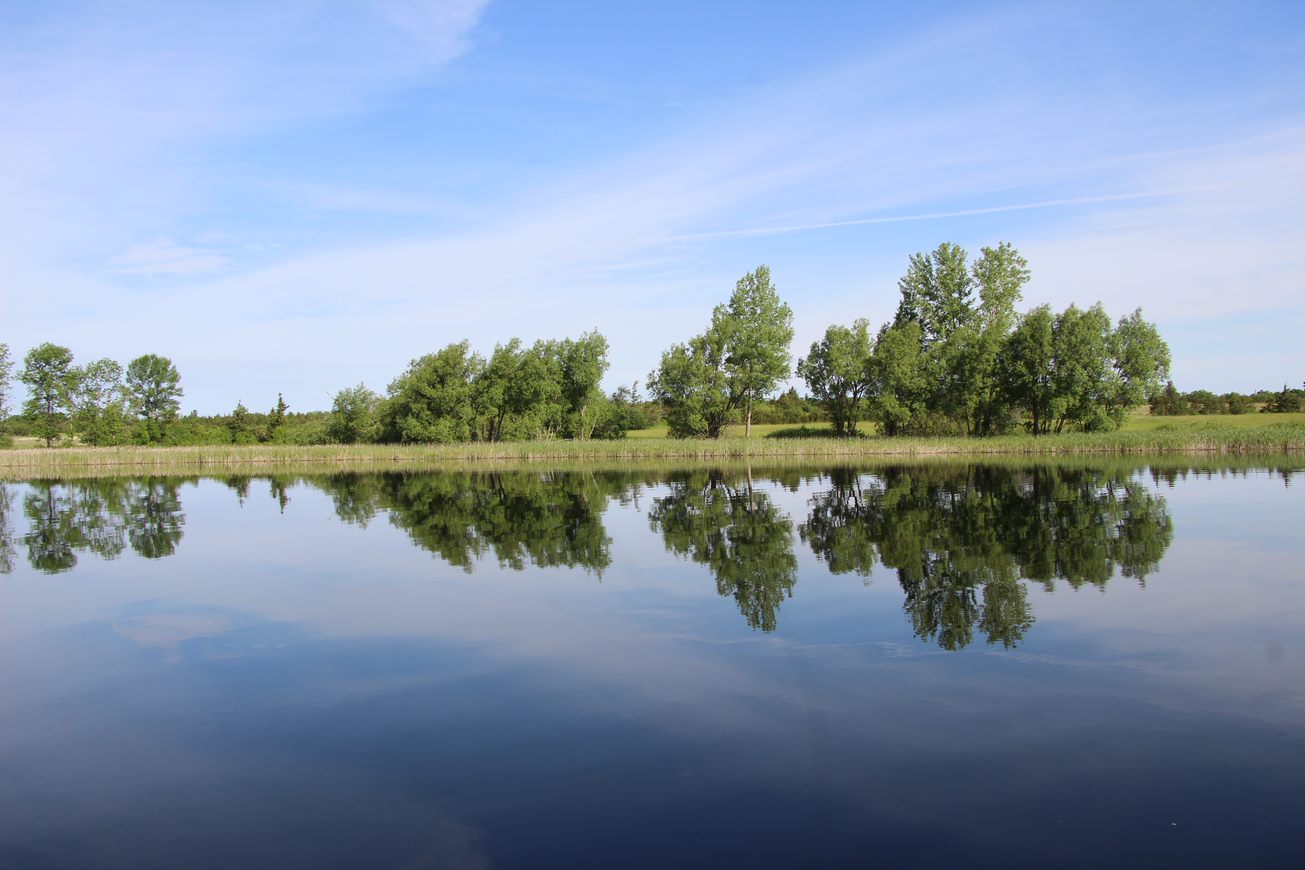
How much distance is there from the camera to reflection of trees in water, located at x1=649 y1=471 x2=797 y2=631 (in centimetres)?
1316

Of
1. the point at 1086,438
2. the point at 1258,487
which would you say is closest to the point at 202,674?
the point at 1258,487

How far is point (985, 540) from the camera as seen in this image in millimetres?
17531

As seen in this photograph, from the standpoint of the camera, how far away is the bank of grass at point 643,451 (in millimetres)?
56656

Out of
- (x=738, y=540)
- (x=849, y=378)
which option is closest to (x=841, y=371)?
(x=849, y=378)

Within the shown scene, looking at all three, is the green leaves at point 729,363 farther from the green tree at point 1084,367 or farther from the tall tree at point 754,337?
the green tree at point 1084,367

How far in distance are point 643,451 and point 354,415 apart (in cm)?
4056

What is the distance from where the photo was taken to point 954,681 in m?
8.62

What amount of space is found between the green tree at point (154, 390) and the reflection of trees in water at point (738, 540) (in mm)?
87368

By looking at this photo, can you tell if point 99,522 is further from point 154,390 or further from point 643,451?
point 154,390

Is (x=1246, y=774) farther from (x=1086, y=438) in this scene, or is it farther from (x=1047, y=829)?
(x=1086, y=438)

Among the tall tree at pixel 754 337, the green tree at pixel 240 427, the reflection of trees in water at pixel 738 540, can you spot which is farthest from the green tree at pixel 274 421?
the reflection of trees in water at pixel 738 540

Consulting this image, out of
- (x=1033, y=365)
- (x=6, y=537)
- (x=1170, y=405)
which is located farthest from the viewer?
(x=1170, y=405)

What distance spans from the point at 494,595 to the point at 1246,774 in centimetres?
1009

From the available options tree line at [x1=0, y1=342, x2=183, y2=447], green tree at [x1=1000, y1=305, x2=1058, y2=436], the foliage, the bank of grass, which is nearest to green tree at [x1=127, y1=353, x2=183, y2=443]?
tree line at [x1=0, y1=342, x2=183, y2=447]
